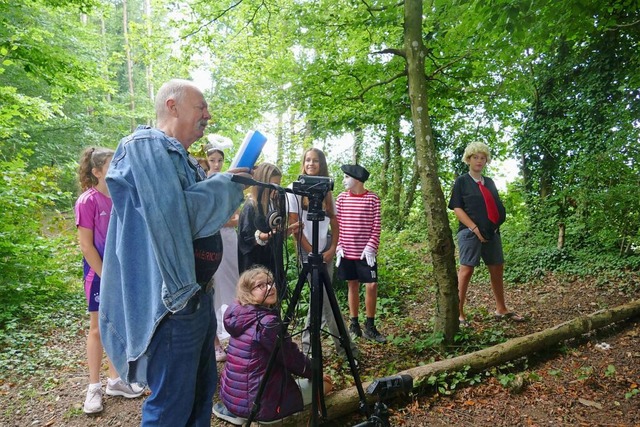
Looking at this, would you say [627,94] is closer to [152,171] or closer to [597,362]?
[597,362]

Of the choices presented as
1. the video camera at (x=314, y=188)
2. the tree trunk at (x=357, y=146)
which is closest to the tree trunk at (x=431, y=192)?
the video camera at (x=314, y=188)

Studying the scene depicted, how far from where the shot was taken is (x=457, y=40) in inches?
183

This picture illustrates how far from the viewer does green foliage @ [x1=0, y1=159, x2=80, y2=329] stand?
5259 mm

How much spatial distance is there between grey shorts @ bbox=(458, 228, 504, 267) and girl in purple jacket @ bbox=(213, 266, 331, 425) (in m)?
2.41

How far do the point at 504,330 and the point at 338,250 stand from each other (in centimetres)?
194

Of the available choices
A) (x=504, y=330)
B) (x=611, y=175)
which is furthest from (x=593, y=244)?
(x=504, y=330)

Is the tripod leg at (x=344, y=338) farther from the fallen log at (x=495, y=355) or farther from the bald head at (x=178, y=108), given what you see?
the bald head at (x=178, y=108)

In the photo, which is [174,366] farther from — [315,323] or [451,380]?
[451,380]

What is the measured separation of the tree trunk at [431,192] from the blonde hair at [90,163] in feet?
8.96

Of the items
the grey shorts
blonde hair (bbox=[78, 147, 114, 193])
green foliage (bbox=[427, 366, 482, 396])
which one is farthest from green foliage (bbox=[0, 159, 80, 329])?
the grey shorts

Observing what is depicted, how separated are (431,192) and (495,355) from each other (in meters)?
1.52

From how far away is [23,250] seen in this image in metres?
5.55

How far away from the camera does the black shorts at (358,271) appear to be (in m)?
3.94

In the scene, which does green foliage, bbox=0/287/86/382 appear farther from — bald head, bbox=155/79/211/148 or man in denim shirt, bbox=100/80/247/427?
bald head, bbox=155/79/211/148
